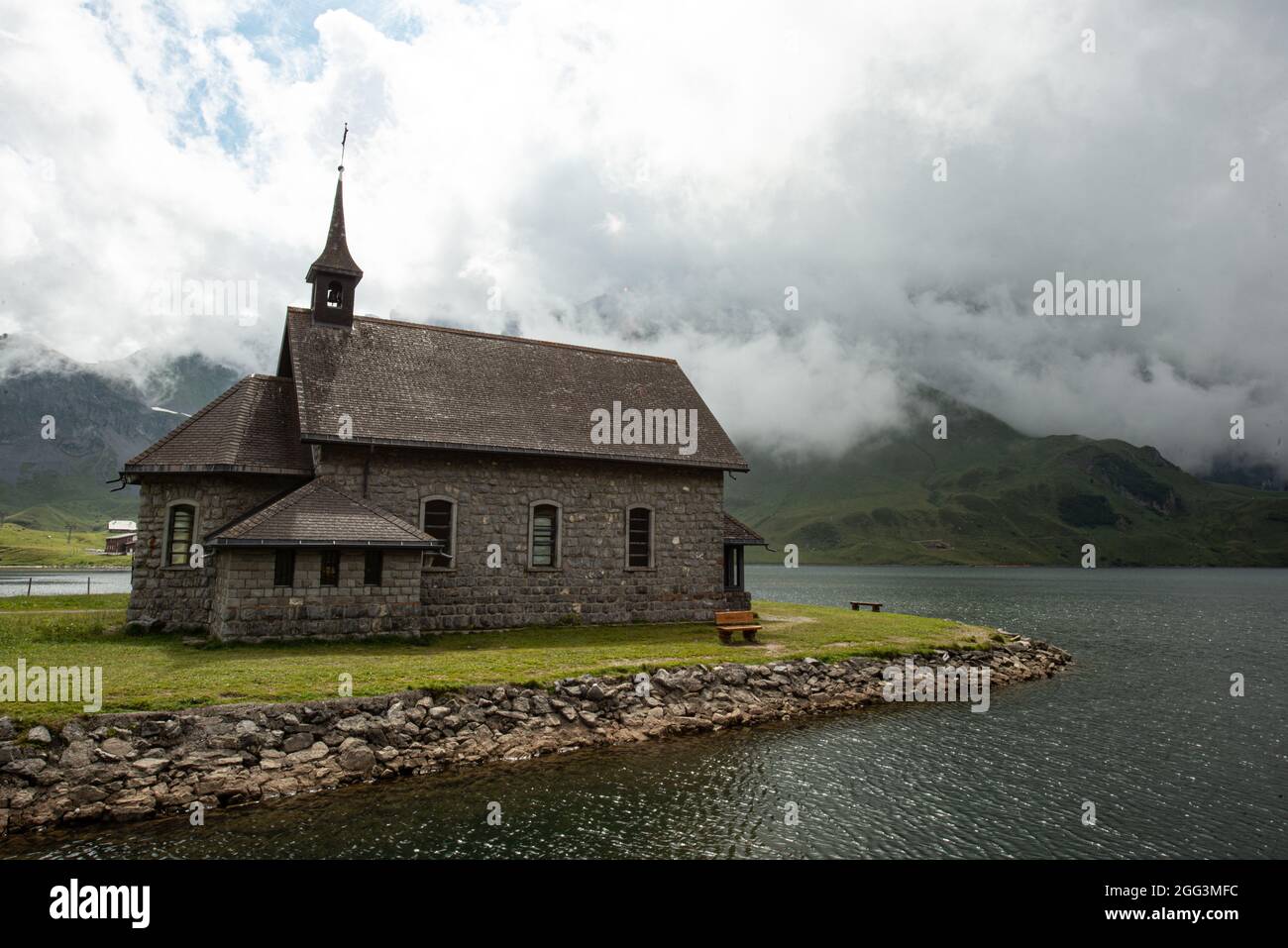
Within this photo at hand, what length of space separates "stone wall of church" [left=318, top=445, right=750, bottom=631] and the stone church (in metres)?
0.06

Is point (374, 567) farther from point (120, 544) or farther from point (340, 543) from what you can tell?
point (120, 544)

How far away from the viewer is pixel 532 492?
84.1ft

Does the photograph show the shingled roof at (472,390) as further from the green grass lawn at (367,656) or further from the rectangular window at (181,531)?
the green grass lawn at (367,656)

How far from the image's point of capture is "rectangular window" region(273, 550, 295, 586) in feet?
66.1

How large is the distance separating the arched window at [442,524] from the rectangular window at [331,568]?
3491mm

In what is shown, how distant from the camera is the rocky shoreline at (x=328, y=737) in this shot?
39.2ft

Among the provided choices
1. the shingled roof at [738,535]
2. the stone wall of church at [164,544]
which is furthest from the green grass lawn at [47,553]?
the shingled roof at [738,535]

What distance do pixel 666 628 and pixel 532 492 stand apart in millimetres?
7066

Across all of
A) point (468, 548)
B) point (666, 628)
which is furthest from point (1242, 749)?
point (468, 548)

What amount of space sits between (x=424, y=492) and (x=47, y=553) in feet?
453

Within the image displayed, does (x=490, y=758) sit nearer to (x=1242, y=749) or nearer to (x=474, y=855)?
(x=474, y=855)

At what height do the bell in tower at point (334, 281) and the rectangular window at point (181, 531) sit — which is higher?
the bell in tower at point (334, 281)

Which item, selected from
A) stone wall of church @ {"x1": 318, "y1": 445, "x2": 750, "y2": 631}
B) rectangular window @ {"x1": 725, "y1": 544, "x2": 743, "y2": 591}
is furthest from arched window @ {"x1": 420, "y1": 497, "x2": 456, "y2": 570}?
rectangular window @ {"x1": 725, "y1": 544, "x2": 743, "y2": 591}
